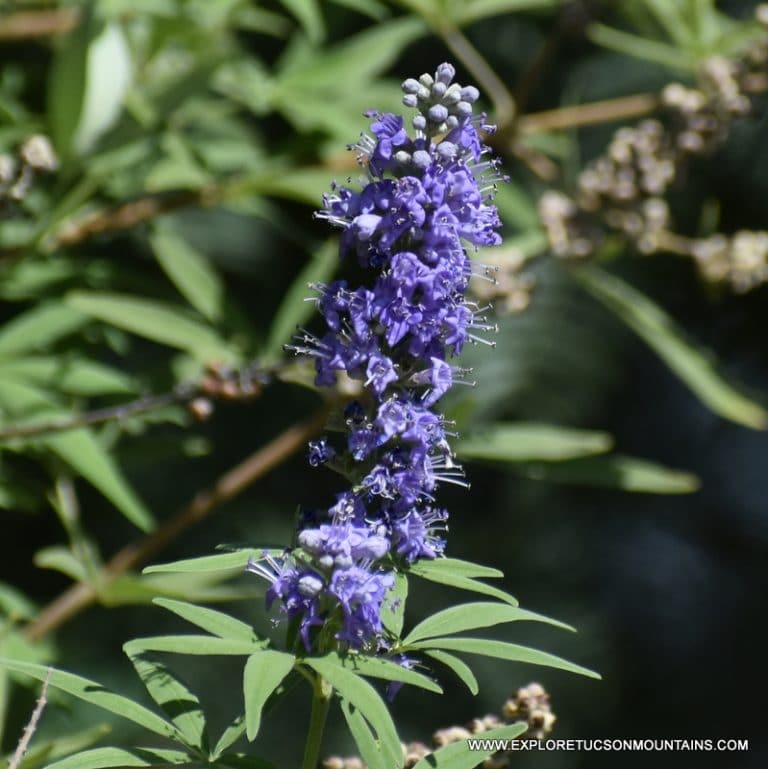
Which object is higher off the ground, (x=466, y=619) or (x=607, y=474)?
(x=607, y=474)

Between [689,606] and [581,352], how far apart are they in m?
0.73

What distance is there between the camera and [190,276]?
1.79 meters

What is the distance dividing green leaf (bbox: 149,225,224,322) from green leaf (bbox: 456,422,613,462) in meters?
0.41

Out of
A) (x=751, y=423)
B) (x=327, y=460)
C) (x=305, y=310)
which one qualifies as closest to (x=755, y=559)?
(x=751, y=423)

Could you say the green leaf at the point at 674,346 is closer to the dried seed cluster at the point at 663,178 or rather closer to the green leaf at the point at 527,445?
the dried seed cluster at the point at 663,178

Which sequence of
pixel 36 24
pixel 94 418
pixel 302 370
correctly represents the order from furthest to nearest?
1. pixel 36 24
2. pixel 302 370
3. pixel 94 418

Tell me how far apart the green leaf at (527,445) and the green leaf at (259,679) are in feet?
2.65

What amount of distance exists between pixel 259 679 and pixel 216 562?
0.11m

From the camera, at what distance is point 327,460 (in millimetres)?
958

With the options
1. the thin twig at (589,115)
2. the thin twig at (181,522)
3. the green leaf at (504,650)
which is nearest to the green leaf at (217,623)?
the green leaf at (504,650)

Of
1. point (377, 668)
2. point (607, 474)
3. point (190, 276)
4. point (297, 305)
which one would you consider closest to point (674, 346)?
point (607, 474)

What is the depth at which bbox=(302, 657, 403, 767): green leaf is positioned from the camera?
804mm

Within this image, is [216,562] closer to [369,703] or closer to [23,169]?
[369,703]

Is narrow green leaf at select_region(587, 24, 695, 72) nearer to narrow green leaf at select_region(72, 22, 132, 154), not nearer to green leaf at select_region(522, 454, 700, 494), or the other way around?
green leaf at select_region(522, 454, 700, 494)
